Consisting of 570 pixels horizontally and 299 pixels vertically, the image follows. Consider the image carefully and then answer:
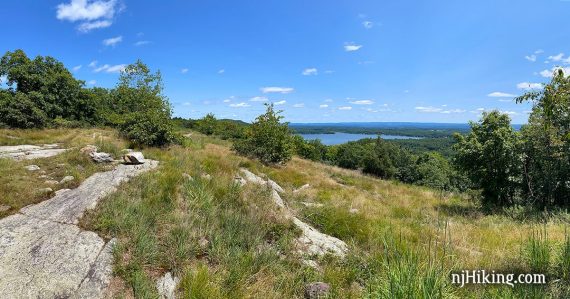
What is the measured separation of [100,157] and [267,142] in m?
10.9

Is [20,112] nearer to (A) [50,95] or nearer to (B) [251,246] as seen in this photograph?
(A) [50,95]

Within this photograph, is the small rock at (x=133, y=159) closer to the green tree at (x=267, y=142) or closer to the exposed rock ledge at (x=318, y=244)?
the exposed rock ledge at (x=318, y=244)

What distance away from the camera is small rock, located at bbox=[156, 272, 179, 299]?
394cm

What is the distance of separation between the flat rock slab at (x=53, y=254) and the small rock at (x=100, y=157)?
134 inches

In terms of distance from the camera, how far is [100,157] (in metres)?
9.48

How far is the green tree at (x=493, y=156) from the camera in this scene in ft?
49.1

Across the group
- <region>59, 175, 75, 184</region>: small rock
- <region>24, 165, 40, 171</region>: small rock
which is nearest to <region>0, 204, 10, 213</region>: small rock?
<region>59, 175, 75, 184</region>: small rock

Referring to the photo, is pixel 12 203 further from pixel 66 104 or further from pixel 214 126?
pixel 214 126

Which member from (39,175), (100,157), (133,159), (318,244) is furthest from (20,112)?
(318,244)

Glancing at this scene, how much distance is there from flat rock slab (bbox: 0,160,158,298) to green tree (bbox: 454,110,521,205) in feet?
54.2

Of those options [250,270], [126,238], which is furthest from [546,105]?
[126,238]

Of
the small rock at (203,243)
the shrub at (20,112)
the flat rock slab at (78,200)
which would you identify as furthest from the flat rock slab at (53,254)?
the shrub at (20,112)

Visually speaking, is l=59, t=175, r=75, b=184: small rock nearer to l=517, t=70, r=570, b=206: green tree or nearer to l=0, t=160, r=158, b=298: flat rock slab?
l=0, t=160, r=158, b=298: flat rock slab

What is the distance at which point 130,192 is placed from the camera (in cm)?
646
